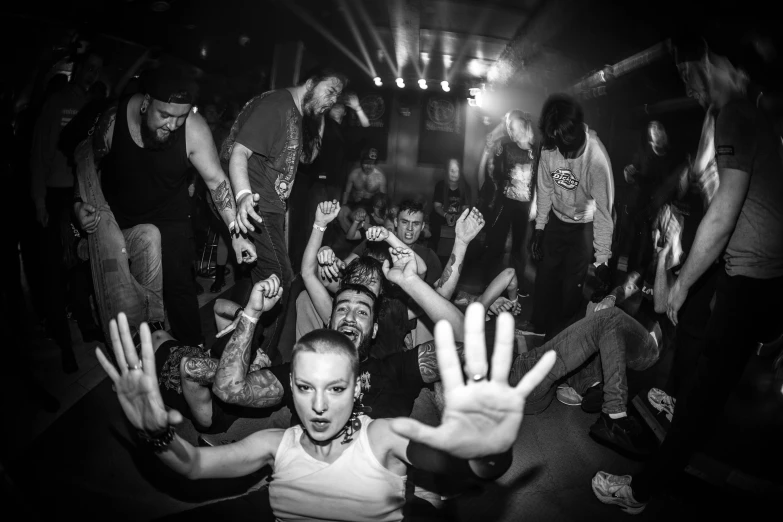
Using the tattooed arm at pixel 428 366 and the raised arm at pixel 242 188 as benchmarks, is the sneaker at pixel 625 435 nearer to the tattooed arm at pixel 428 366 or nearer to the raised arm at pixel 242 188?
the tattooed arm at pixel 428 366

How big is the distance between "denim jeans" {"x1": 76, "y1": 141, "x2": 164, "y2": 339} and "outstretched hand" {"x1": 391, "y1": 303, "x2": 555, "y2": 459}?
2130mm

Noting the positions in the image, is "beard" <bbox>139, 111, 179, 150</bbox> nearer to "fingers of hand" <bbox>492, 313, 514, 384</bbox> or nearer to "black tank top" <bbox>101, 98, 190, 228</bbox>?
"black tank top" <bbox>101, 98, 190, 228</bbox>

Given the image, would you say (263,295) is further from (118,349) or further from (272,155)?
(272,155)

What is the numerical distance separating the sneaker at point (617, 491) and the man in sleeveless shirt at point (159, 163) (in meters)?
2.11

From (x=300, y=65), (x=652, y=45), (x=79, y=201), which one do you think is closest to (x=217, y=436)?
(x=79, y=201)

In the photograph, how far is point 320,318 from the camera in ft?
7.89

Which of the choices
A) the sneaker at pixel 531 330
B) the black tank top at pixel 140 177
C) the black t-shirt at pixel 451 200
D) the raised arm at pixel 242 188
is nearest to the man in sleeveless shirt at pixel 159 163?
the black tank top at pixel 140 177

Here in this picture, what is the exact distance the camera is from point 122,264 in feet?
7.98

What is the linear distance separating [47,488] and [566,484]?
7.96 ft

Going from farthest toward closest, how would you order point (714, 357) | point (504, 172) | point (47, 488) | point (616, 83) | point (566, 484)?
point (616, 83) → point (504, 172) → point (566, 484) → point (47, 488) → point (714, 357)

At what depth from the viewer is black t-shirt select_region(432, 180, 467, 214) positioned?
259 inches

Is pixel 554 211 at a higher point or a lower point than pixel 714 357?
higher

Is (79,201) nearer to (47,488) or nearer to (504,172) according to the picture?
(47,488)

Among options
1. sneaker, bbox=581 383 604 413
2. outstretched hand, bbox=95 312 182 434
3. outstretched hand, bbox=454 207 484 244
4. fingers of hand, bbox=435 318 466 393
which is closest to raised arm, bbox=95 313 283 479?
outstretched hand, bbox=95 312 182 434
